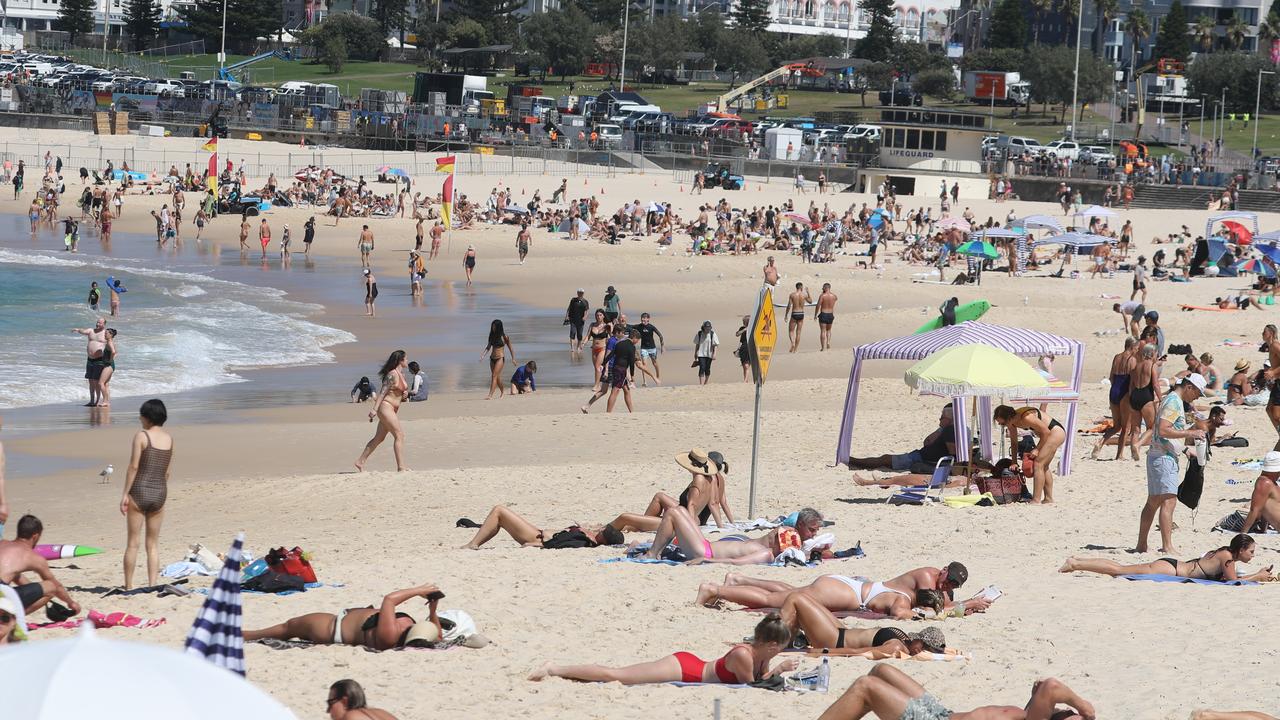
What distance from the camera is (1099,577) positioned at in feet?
33.1

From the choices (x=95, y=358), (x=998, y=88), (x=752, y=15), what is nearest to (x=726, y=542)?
(x=95, y=358)

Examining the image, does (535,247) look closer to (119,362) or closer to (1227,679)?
(119,362)

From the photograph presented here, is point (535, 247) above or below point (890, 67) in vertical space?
below

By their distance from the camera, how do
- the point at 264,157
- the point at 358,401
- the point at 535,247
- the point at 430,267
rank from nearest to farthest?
the point at 358,401 < the point at 430,267 < the point at 535,247 < the point at 264,157

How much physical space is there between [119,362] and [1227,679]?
59.4 feet

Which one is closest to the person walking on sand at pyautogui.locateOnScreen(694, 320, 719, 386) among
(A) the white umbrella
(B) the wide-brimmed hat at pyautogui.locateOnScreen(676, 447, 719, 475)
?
(B) the wide-brimmed hat at pyautogui.locateOnScreen(676, 447, 719, 475)

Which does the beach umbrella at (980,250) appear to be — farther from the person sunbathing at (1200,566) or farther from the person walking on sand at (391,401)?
the person sunbathing at (1200,566)

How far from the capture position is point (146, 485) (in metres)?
9.14

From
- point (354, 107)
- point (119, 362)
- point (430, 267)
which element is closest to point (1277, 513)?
point (119, 362)

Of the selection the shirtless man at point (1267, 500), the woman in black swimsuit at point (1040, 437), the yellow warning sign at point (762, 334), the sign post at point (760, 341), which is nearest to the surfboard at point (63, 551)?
the sign post at point (760, 341)

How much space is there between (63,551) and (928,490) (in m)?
6.94

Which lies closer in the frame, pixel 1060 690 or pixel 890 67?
pixel 1060 690

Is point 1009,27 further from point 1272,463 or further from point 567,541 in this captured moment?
point 567,541

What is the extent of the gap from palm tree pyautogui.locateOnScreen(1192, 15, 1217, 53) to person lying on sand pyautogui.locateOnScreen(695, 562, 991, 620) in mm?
95394
